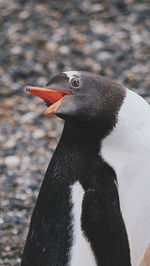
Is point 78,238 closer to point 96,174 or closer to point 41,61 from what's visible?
point 96,174

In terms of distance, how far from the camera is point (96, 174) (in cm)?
210

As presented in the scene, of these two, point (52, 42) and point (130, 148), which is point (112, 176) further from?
point (52, 42)

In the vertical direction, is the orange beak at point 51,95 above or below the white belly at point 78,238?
above

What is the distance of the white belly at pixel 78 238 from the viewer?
2133 millimetres

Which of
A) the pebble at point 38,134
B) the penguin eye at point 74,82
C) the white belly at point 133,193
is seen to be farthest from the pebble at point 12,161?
the penguin eye at point 74,82

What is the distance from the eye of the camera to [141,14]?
14.9 ft

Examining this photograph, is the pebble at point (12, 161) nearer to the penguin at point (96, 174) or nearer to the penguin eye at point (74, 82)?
the penguin at point (96, 174)

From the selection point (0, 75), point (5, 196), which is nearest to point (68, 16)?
point (0, 75)

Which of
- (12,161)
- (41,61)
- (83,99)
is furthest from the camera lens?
(41,61)

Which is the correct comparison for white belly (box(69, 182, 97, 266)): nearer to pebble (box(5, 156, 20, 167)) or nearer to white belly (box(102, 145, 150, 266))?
white belly (box(102, 145, 150, 266))

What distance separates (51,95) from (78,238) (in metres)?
0.49

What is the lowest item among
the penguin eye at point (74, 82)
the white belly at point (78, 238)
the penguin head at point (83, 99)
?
the white belly at point (78, 238)

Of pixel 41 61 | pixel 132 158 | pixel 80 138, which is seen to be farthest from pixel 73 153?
pixel 41 61

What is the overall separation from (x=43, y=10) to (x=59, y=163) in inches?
106
